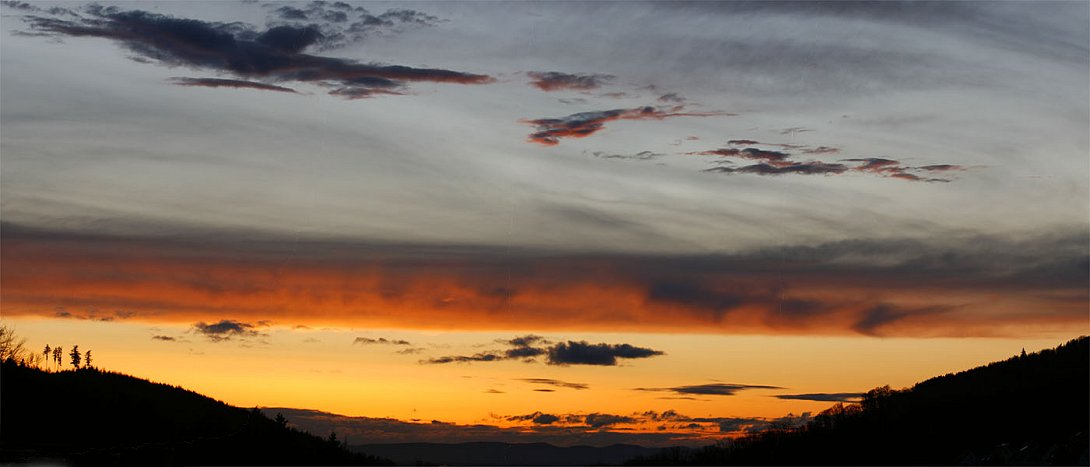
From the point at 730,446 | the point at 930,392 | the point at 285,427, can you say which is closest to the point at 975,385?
the point at 930,392

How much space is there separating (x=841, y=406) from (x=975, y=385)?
472 inches

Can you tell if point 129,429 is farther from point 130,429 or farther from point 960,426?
point 960,426

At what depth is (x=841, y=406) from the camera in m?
92.4

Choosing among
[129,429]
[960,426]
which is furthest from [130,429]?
[960,426]

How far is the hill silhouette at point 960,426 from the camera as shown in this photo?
199 feet

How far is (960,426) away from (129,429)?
7266 centimetres

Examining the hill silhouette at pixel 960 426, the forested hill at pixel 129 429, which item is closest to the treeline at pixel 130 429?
the forested hill at pixel 129 429

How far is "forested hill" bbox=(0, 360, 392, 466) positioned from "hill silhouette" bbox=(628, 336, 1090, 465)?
34.2 metres

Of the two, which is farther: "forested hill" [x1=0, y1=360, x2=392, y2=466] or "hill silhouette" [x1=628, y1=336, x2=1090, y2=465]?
"forested hill" [x1=0, y1=360, x2=392, y2=466]

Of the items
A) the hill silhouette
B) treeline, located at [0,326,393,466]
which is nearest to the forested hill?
treeline, located at [0,326,393,466]

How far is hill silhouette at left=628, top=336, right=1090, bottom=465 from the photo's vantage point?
199 ft

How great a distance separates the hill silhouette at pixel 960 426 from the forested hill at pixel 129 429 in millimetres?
34219

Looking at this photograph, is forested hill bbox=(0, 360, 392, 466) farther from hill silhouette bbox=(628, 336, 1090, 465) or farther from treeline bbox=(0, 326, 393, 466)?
hill silhouette bbox=(628, 336, 1090, 465)

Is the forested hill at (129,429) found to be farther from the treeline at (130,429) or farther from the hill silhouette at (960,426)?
the hill silhouette at (960,426)
